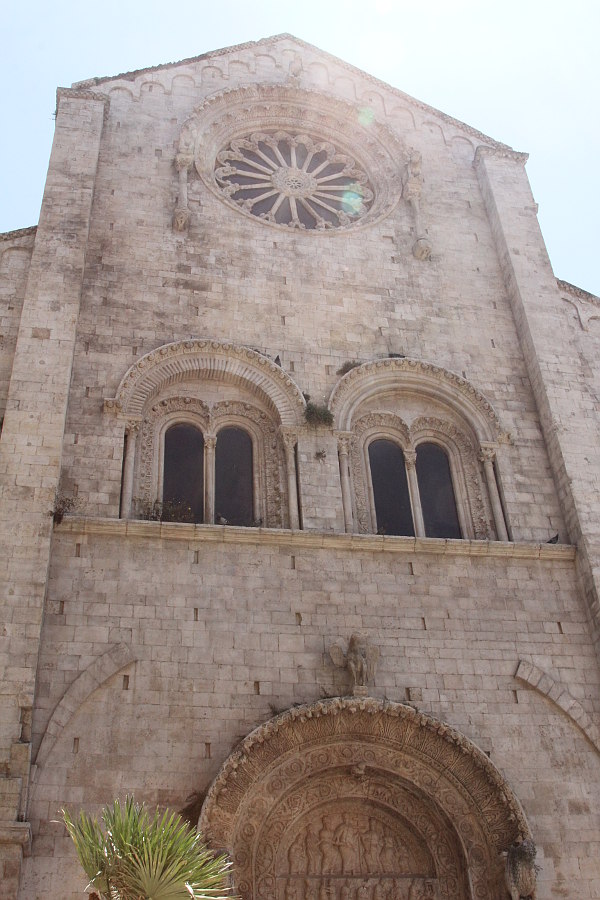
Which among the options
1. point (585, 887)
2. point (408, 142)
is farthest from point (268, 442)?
point (408, 142)

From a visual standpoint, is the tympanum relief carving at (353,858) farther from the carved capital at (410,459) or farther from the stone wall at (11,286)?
the stone wall at (11,286)

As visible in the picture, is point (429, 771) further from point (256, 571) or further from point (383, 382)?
point (383, 382)

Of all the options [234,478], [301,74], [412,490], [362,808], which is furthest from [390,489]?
[301,74]

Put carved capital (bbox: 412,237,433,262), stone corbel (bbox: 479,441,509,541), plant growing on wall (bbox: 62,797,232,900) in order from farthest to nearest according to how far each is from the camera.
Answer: carved capital (bbox: 412,237,433,262) < stone corbel (bbox: 479,441,509,541) < plant growing on wall (bbox: 62,797,232,900)

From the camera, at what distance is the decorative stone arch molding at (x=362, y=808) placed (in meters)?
10.6

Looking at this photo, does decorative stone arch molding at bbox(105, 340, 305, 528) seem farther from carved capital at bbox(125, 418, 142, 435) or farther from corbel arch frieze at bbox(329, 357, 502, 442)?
corbel arch frieze at bbox(329, 357, 502, 442)

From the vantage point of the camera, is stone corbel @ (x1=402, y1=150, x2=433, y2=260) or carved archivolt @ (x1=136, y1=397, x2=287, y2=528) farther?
stone corbel @ (x1=402, y1=150, x2=433, y2=260)

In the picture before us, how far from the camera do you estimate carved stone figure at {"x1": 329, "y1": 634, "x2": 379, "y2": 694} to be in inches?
456

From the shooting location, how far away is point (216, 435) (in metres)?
14.2

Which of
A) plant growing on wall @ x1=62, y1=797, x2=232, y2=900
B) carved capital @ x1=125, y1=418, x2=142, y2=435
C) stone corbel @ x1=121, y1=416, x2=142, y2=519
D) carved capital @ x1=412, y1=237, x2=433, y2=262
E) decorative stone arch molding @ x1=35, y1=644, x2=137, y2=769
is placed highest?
carved capital @ x1=412, y1=237, x2=433, y2=262

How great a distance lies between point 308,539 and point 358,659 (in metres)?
1.90

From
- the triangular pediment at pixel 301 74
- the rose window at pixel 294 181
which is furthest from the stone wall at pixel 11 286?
the triangular pediment at pixel 301 74

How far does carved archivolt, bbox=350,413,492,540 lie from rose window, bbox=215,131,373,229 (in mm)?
4633

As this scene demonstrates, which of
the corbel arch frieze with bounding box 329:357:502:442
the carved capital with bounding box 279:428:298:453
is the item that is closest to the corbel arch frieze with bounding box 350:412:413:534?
the corbel arch frieze with bounding box 329:357:502:442
